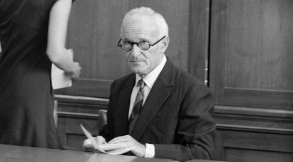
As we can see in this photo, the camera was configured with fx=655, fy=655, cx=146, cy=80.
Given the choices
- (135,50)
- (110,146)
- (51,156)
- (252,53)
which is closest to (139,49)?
(135,50)

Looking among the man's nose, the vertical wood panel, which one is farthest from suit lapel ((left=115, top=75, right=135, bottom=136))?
the vertical wood panel

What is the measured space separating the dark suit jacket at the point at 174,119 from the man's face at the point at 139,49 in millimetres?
69

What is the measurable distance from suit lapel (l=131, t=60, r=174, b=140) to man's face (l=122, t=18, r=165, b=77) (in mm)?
94

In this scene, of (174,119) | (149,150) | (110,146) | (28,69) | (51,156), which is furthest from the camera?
(28,69)

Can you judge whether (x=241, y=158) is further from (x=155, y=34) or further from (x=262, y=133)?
(x=155, y=34)

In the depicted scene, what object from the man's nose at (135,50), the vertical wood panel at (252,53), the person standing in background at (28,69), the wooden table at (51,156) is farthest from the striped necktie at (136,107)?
the vertical wood panel at (252,53)

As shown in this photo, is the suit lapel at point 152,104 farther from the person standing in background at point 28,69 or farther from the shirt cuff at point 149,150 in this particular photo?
the person standing in background at point 28,69

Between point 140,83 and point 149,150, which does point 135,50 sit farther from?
point 149,150

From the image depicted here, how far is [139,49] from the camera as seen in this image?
109 inches

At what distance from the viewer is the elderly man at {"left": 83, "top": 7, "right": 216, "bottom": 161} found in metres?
2.63

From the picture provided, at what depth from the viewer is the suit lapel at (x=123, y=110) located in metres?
2.84

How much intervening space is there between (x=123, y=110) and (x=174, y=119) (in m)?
0.27

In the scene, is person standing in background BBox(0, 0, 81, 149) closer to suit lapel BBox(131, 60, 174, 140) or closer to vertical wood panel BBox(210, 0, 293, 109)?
suit lapel BBox(131, 60, 174, 140)

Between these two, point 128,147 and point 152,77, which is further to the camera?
point 152,77
